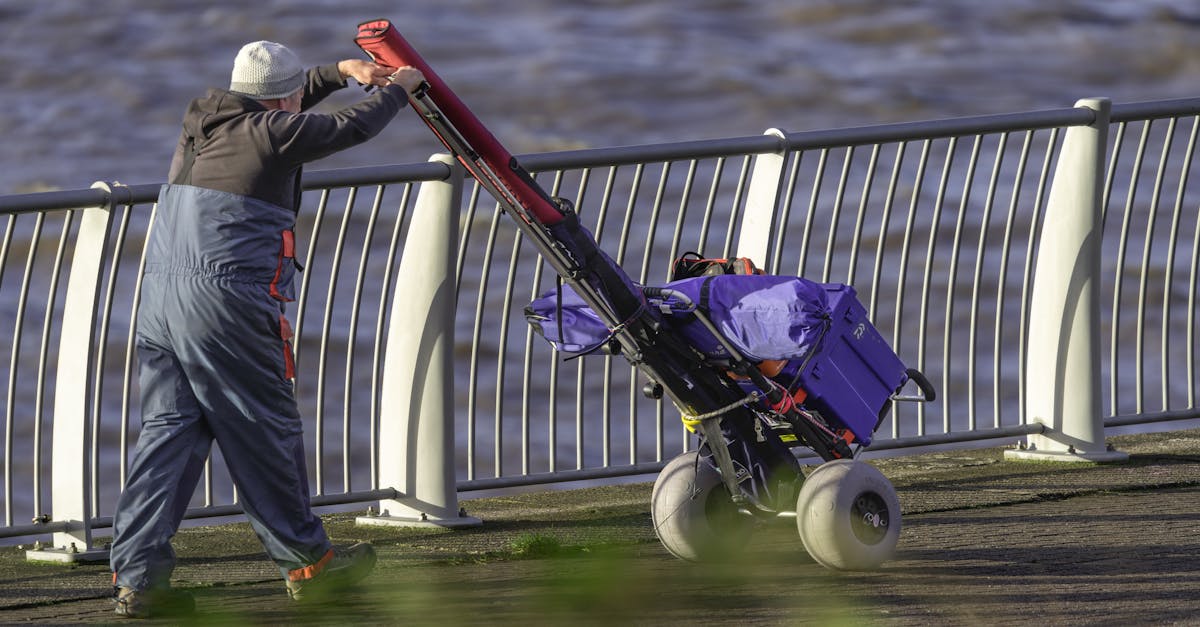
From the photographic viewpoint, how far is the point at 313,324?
70.8 ft

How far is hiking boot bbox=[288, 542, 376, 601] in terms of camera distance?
5664 millimetres

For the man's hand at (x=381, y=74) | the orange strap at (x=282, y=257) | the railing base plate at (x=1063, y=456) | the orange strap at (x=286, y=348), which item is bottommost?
the railing base plate at (x=1063, y=456)

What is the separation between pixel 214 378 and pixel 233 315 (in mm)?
205

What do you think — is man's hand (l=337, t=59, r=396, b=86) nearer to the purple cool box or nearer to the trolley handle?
the purple cool box

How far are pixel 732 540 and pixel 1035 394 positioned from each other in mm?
2451

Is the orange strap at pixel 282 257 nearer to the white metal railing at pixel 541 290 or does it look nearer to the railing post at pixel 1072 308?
the white metal railing at pixel 541 290

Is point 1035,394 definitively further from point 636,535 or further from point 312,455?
point 312,455

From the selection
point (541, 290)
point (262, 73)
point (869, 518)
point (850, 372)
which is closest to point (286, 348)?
point (262, 73)

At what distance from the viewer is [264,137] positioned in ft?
17.1

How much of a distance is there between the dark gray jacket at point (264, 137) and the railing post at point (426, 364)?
158 cm

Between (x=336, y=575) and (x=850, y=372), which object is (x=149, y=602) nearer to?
(x=336, y=575)

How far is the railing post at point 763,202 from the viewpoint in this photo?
755 cm

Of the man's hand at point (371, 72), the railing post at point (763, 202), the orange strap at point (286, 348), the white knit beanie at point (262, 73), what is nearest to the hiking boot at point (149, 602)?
the orange strap at point (286, 348)

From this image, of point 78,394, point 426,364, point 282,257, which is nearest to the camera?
point 282,257
